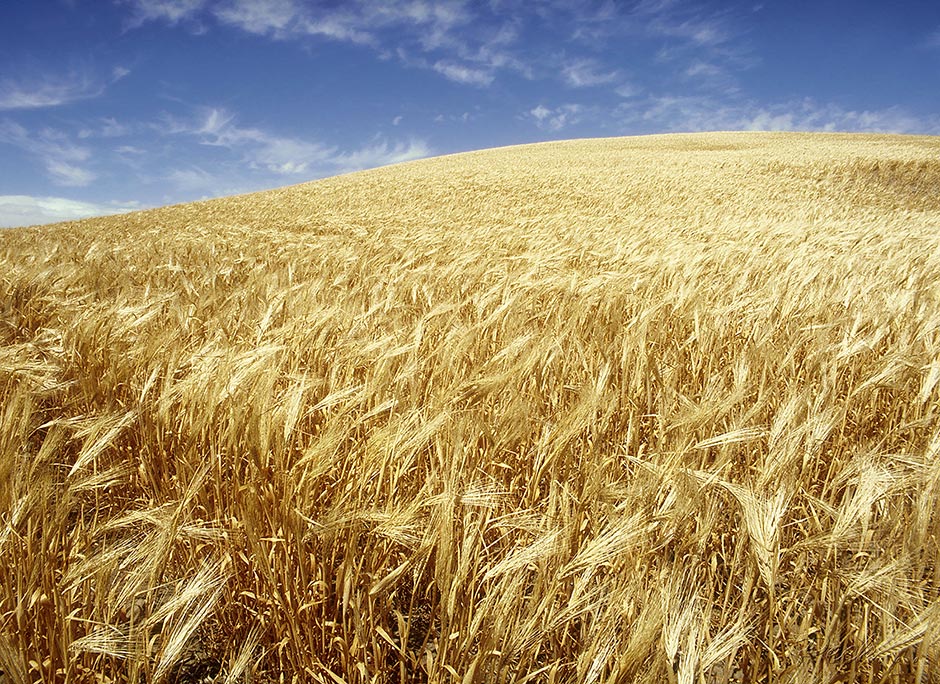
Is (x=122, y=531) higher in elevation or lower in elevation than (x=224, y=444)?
lower

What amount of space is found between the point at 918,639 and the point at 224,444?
1.37 meters

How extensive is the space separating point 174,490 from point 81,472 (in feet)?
0.73

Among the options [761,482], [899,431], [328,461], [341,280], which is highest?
[341,280]

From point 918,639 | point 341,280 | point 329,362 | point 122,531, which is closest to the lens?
point 918,639

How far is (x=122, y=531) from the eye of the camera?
1.15 metres

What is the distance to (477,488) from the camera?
979 millimetres

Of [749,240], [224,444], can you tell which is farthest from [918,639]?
[749,240]

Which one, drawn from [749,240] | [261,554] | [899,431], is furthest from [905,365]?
[749,240]

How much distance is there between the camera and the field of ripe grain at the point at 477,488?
0.71 meters

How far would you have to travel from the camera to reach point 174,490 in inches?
46.2

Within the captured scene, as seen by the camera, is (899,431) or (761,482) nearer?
(761,482)

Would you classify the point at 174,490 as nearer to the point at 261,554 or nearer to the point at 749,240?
the point at 261,554

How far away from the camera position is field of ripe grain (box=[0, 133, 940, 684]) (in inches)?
27.8

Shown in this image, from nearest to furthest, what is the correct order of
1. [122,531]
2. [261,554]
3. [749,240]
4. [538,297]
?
1. [261,554]
2. [122,531]
3. [538,297]
4. [749,240]
